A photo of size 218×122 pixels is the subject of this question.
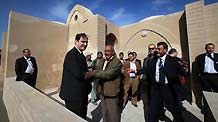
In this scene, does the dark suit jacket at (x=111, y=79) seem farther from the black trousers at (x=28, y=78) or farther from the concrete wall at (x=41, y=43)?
the concrete wall at (x=41, y=43)

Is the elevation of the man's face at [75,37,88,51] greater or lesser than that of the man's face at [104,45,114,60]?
greater

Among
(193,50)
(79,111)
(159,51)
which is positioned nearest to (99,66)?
(79,111)

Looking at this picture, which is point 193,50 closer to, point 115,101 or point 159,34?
point 159,34

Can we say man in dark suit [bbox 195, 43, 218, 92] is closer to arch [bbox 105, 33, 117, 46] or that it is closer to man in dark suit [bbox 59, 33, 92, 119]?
man in dark suit [bbox 59, 33, 92, 119]

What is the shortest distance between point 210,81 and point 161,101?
6.38 feet

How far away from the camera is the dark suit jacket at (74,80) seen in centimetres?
222

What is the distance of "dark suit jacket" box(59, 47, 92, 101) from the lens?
222 cm

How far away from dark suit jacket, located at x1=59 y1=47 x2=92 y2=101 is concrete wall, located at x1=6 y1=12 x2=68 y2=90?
6066mm

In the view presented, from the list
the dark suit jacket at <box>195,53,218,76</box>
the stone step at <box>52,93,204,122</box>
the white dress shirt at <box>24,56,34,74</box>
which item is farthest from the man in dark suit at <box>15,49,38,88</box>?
the dark suit jacket at <box>195,53,218,76</box>

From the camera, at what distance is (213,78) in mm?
4105

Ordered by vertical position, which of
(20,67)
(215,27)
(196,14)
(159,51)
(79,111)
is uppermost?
(196,14)

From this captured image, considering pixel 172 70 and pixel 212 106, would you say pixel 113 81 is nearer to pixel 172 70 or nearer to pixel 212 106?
pixel 172 70

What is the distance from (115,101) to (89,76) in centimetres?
68

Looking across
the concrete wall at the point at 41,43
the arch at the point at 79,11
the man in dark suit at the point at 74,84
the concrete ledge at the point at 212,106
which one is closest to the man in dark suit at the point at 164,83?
the concrete ledge at the point at 212,106
